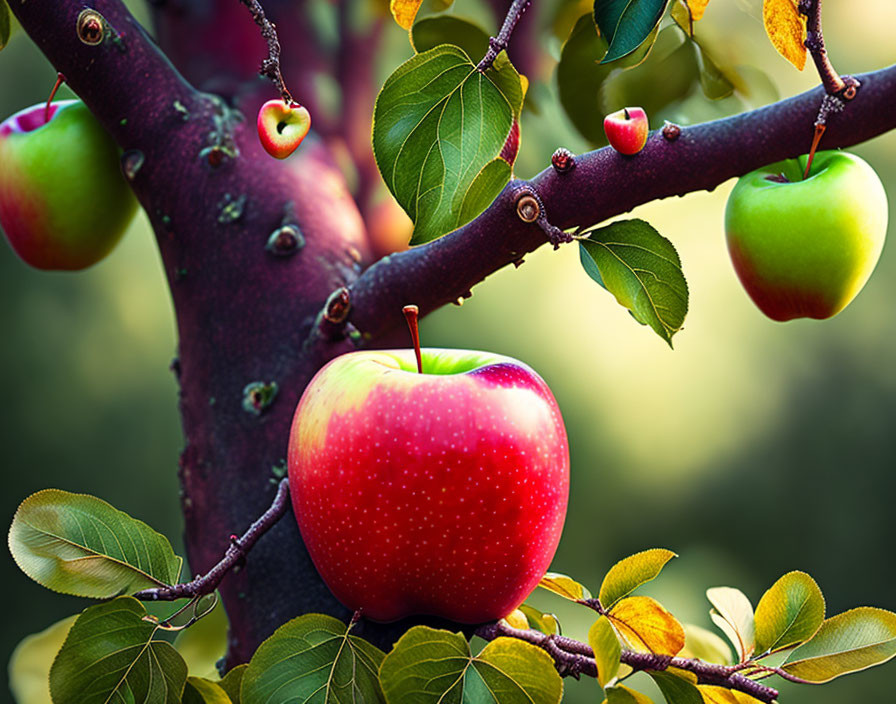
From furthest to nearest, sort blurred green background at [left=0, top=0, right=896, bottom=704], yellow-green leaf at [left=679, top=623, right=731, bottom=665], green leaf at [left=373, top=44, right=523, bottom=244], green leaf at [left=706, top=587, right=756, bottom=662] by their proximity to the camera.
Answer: blurred green background at [left=0, top=0, right=896, bottom=704] → yellow-green leaf at [left=679, top=623, right=731, bottom=665] → green leaf at [left=706, top=587, right=756, bottom=662] → green leaf at [left=373, top=44, right=523, bottom=244]

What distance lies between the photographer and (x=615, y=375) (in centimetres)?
188

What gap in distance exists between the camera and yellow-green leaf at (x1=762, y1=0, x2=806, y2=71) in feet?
1.00

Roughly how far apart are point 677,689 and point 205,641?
0.32m

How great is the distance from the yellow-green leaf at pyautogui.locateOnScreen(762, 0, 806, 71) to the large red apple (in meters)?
0.15

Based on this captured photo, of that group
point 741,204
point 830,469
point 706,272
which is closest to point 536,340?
point 706,272

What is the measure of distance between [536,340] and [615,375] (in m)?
0.20

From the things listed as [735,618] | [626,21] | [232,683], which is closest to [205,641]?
[232,683]

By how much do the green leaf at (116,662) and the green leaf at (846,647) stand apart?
8.9 inches

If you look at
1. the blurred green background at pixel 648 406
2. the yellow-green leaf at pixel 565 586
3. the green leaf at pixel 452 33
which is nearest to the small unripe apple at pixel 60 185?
the green leaf at pixel 452 33

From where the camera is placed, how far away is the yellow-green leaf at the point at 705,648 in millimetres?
474

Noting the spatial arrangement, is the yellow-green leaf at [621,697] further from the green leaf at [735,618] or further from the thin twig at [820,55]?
the thin twig at [820,55]

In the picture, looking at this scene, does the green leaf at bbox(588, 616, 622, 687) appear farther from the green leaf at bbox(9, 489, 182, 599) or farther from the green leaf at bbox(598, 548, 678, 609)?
the green leaf at bbox(9, 489, 182, 599)

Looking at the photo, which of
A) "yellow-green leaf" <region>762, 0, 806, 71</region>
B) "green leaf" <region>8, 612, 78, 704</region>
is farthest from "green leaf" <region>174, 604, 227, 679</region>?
"yellow-green leaf" <region>762, 0, 806, 71</region>

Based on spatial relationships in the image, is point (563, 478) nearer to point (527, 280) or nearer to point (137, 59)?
point (137, 59)
